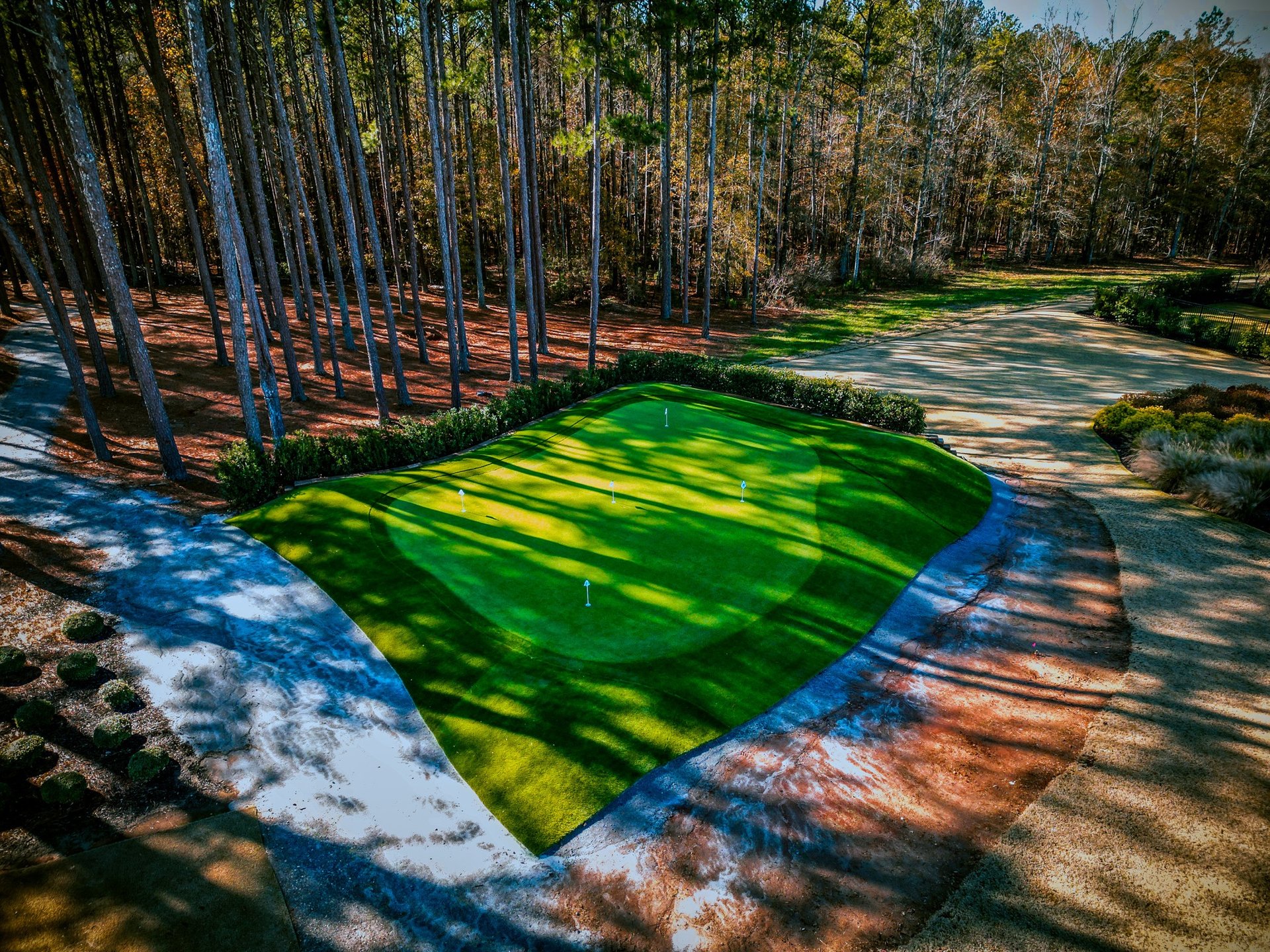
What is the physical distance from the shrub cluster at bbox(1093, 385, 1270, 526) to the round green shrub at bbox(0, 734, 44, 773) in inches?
836

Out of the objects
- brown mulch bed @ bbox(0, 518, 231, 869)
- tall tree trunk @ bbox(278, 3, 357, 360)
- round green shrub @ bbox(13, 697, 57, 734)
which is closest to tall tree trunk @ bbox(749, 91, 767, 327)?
tall tree trunk @ bbox(278, 3, 357, 360)

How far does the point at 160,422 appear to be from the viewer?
14438mm

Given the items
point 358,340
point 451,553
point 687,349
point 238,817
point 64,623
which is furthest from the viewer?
point 687,349

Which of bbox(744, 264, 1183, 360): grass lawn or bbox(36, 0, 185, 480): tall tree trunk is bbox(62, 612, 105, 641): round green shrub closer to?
bbox(36, 0, 185, 480): tall tree trunk

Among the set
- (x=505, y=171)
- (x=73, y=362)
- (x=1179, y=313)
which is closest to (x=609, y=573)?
(x=505, y=171)

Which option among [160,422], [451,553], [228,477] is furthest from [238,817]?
[160,422]

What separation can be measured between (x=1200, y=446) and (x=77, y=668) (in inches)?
921

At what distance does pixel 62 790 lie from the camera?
22.4ft

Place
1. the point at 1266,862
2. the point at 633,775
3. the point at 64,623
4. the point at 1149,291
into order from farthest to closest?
the point at 1149,291 < the point at 64,623 < the point at 633,775 < the point at 1266,862

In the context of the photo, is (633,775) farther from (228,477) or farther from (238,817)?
(228,477)

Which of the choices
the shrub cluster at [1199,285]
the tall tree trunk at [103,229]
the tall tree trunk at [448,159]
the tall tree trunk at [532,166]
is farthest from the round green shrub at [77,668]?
the shrub cluster at [1199,285]

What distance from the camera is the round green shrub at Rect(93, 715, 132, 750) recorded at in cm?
756

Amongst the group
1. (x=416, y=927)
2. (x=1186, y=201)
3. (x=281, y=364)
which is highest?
(x=1186, y=201)

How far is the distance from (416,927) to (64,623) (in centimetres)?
792
